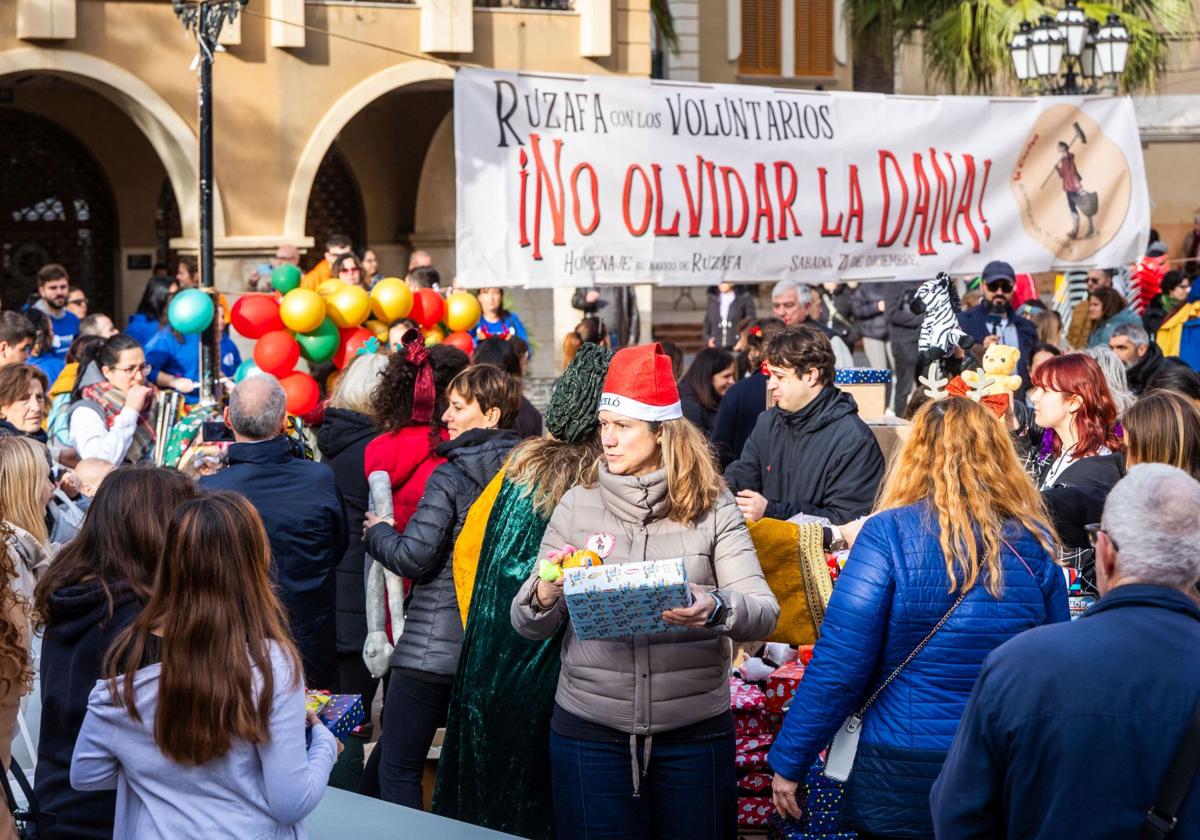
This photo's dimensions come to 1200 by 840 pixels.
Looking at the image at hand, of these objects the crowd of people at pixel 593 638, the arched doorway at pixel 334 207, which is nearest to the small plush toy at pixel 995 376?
the crowd of people at pixel 593 638

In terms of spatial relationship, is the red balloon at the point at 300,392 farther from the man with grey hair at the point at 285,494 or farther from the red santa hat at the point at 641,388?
the red santa hat at the point at 641,388

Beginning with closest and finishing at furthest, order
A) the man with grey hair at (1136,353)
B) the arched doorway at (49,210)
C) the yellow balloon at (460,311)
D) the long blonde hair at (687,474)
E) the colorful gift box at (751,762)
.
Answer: the long blonde hair at (687,474)
the colorful gift box at (751,762)
the man with grey hair at (1136,353)
the yellow balloon at (460,311)
the arched doorway at (49,210)

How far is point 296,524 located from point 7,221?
1674 centimetres

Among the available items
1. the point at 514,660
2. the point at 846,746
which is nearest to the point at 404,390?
the point at 514,660

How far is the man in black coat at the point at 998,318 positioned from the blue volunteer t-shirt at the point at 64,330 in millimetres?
6136

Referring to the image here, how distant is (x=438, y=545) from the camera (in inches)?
202

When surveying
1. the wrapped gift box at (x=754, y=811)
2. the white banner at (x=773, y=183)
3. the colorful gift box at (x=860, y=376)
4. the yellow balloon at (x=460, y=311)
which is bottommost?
the wrapped gift box at (x=754, y=811)

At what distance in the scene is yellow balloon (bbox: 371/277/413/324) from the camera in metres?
9.38

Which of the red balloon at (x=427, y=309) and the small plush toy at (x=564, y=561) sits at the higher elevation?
the red balloon at (x=427, y=309)

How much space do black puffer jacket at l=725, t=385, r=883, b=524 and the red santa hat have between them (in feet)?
5.89

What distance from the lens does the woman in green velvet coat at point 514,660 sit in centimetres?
451

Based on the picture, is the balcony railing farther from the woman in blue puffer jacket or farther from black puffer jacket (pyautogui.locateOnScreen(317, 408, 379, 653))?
the woman in blue puffer jacket

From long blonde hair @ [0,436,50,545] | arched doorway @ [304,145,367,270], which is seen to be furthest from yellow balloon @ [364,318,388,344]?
arched doorway @ [304,145,367,270]

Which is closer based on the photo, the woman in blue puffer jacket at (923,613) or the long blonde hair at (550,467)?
the woman in blue puffer jacket at (923,613)
